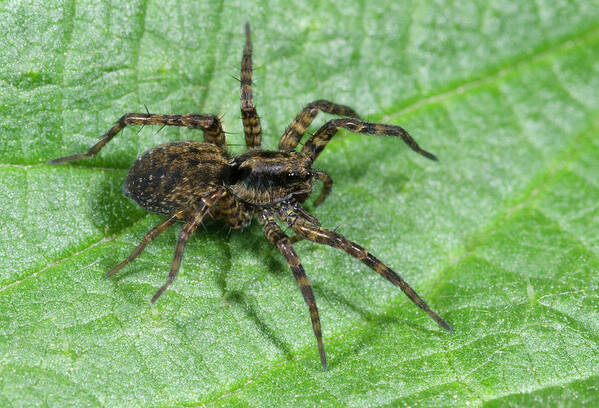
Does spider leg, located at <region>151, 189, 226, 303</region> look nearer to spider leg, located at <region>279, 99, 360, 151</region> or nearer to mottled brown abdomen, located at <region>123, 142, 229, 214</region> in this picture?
mottled brown abdomen, located at <region>123, 142, 229, 214</region>

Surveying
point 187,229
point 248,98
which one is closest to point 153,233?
point 187,229

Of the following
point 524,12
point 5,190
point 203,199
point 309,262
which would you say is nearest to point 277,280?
point 309,262

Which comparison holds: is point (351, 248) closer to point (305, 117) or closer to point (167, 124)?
point (305, 117)

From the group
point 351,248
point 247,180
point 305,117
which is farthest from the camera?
point 305,117

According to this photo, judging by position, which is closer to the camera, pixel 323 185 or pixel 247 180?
pixel 247 180

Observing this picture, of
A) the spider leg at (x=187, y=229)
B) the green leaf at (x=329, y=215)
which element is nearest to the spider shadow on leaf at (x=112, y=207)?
the green leaf at (x=329, y=215)

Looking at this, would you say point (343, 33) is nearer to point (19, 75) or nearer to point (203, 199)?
point (203, 199)
